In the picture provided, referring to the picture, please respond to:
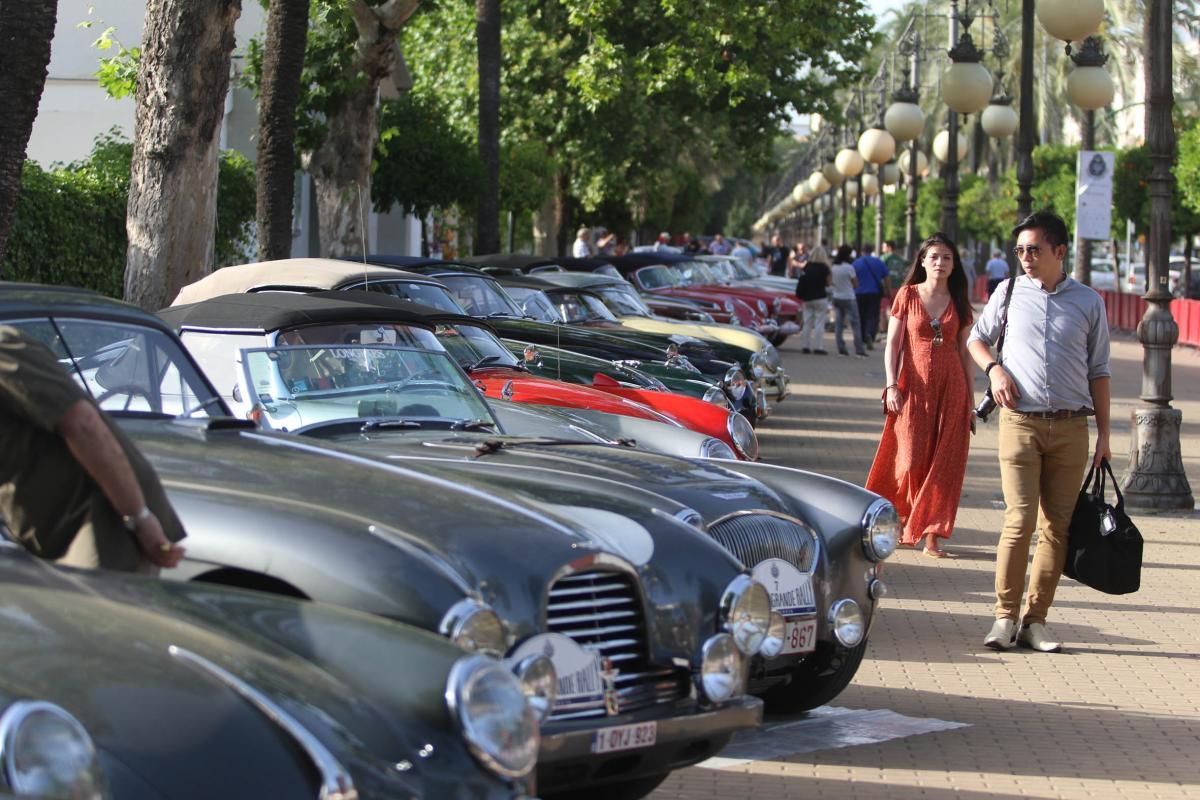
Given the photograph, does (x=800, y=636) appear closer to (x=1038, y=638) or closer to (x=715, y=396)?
(x=1038, y=638)

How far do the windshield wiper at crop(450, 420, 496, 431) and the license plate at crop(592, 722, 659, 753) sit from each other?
2.53 metres

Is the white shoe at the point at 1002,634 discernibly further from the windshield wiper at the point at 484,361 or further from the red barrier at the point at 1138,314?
the red barrier at the point at 1138,314

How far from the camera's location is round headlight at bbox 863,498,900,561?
23.1 feet

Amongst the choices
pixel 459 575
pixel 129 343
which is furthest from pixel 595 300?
pixel 459 575

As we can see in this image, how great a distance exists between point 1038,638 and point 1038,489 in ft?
2.67

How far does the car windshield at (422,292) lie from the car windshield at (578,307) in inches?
150

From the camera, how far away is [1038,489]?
27.1 feet

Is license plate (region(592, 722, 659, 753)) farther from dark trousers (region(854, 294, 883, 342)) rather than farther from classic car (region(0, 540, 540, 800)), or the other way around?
dark trousers (region(854, 294, 883, 342))

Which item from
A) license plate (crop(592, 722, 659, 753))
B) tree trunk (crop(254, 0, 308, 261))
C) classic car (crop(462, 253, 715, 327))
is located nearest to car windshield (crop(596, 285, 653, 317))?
classic car (crop(462, 253, 715, 327))

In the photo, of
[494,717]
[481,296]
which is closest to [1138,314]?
[481,296]

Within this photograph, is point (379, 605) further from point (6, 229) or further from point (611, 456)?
point (6, 229)

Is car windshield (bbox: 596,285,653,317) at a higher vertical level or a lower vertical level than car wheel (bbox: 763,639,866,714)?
higher

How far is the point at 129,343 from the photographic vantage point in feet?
19.8

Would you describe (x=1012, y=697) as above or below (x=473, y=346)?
below
